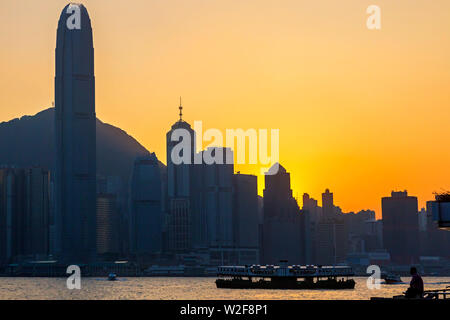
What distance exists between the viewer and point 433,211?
41.6 meters
